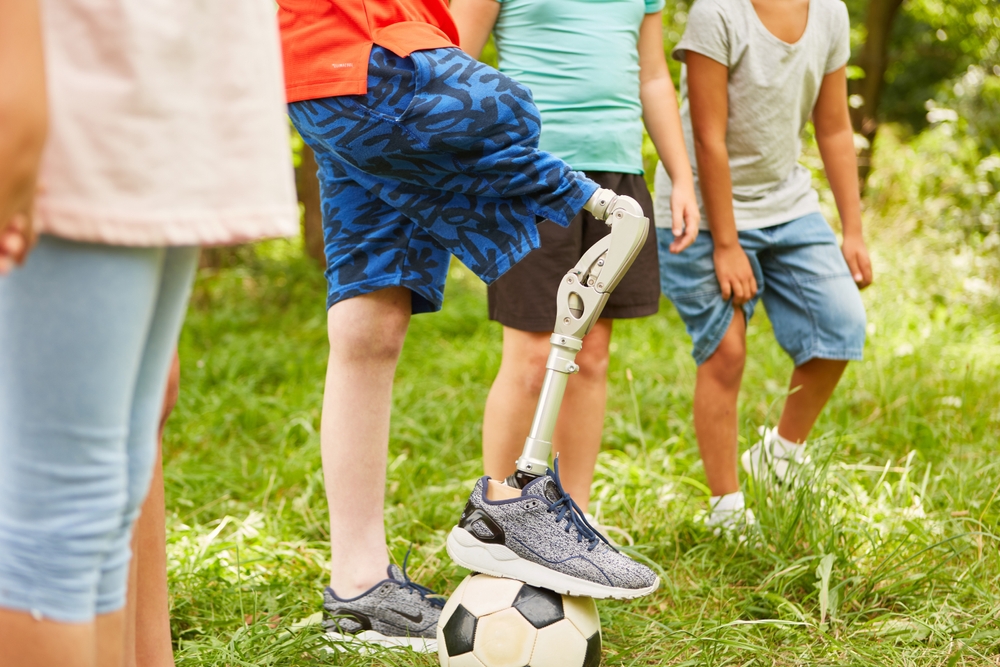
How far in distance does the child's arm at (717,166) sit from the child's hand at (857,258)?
54 cm

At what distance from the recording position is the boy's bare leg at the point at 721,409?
2584mm

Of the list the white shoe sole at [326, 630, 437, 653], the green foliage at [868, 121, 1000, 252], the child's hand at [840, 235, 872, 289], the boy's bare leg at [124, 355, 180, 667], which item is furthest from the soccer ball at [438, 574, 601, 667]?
the green foliage at [868, 121, 1000, 252]

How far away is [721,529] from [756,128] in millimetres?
1156

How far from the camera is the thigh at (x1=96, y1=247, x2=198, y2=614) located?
41.3 inches

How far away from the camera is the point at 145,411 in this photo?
1076 millimetres

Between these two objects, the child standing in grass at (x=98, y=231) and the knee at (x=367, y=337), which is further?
the knee at (x=367, y=337)

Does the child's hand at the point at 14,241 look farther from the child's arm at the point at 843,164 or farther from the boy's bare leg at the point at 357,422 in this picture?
the child's arm at the point at 843,164

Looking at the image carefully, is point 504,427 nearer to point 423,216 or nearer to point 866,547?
point 423,216

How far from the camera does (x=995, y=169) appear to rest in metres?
5.66

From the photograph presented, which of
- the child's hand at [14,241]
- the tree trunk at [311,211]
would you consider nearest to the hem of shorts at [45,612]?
the child's hand at [14,241]

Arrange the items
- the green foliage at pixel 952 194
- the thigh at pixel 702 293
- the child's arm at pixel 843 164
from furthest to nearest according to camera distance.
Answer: the green foliage at pixel 952 194, the child's arm at pixel 843 164, the thigh at pixel 702 293

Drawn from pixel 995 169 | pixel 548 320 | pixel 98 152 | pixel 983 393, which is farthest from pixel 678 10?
pixel 98 152

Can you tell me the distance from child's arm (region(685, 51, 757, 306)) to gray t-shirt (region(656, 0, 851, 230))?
5cm

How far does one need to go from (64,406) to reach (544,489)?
3.45ft
